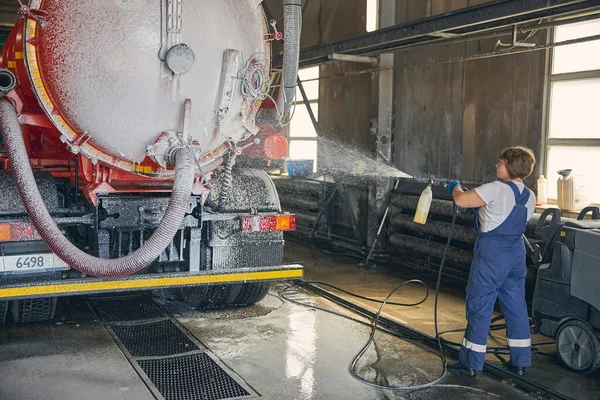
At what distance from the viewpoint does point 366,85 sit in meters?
10.5

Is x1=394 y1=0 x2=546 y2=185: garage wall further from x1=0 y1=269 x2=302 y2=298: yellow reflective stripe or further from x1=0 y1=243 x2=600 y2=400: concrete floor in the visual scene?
x1=0 y1=269 x2=302 y2=298: yellow reflective stripe

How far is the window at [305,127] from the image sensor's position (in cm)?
1245

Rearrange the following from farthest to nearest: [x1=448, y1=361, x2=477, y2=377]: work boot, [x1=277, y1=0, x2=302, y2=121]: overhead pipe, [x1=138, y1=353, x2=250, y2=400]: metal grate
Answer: [x1=277, y1=0, x2=302, y2=121]: overhead pipe → [x1=448, y1=361, x2=477, y2=377]: work boot → [x1=138, y1=353, x2=250, y2=400]: metal grate

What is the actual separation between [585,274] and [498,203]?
2.78ft

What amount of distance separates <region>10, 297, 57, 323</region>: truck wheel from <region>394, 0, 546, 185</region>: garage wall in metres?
4.99

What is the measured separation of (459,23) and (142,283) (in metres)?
3.89

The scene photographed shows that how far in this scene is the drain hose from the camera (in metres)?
4.42

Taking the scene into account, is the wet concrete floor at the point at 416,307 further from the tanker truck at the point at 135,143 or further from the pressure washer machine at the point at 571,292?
the tanker truck at the point at 135,143

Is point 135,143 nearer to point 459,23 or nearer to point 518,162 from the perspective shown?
point 518,162

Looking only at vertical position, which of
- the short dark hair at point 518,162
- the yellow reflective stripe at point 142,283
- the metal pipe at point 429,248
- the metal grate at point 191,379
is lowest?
the metal grate at point 191,379

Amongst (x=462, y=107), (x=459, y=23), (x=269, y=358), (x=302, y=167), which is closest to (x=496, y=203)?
(x=269, y=358)

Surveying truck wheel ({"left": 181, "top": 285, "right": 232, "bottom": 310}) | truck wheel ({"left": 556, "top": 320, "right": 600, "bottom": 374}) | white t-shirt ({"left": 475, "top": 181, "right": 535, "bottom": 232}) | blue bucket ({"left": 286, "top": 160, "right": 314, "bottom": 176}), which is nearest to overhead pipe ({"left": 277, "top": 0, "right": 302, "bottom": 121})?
white t-shirt ({"left": 475, "top": 181, "right": 535, "bottom": 232})

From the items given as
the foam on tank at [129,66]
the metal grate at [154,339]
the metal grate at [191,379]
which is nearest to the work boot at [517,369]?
the metal grate at [191,379]

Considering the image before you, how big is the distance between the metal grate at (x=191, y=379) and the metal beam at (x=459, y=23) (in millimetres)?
3928
